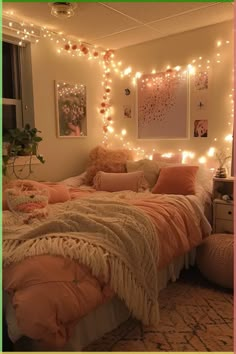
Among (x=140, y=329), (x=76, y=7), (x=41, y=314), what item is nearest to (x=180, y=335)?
(x=140, y=329)

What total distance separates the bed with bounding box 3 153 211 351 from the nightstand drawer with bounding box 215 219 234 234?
689 mm

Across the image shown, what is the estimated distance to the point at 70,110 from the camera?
11.6 feet

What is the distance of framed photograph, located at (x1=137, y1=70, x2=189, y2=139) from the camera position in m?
3.39

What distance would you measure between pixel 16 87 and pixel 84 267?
2.39 metres

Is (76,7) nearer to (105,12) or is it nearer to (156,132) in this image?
(105,12)

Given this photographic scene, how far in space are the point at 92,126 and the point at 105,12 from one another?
1397 mm

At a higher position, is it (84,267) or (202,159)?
(202,159)

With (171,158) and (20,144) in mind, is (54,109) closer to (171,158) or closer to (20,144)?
(20,144)

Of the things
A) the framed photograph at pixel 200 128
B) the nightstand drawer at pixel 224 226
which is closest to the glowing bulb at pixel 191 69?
the framed photograph at pixel 200 128

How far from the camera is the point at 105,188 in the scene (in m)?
3.08

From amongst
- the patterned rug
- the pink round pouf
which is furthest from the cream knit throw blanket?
the pink round pouf

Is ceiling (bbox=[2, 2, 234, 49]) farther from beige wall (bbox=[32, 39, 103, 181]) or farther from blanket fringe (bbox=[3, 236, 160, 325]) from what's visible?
blanket fringe (bbox=[3, 236, 160, 325])

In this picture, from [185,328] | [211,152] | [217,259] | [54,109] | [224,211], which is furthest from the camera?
[54,109]

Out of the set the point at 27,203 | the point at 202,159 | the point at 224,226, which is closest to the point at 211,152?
the point at 202,159
